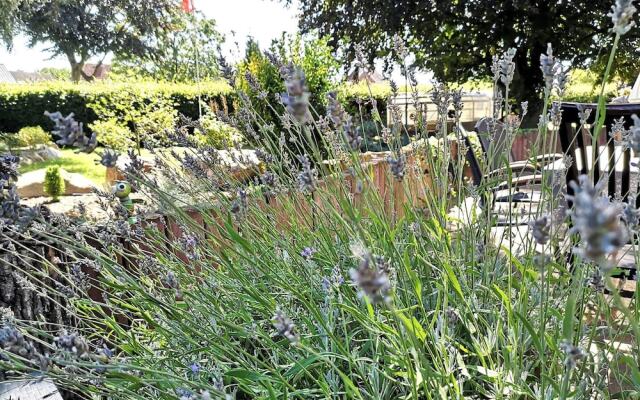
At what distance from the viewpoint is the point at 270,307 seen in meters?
0.90

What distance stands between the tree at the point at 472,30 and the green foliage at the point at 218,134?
24.7ft

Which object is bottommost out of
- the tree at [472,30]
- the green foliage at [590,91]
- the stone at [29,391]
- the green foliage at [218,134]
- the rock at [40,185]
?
the rock at [40,185]

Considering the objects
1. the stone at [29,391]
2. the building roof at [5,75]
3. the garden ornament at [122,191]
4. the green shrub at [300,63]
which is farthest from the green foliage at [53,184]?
the building roof at [5,75]

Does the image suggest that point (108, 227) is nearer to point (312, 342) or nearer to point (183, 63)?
point (312, 342)

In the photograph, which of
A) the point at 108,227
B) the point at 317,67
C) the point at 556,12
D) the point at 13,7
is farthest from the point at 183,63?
the point at 108,227

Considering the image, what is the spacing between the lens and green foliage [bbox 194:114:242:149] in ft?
5.65

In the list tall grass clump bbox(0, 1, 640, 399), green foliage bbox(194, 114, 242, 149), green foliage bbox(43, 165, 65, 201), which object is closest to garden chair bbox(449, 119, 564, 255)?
tall grass clump bbox(0, 1, 640, 399)

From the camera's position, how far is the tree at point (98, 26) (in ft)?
80.4

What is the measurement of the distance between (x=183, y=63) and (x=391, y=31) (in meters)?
21.4

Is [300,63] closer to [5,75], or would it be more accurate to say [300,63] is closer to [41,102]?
[41,102]

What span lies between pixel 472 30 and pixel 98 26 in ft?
71.7

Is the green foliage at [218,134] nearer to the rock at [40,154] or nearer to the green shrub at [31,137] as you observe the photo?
the rock at [40,154]

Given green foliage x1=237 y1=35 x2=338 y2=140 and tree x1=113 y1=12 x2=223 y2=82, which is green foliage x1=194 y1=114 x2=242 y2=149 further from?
tree x1=113 y1=12 x2=223 y2=82

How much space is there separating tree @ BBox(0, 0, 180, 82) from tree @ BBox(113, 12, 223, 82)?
0.73 m
